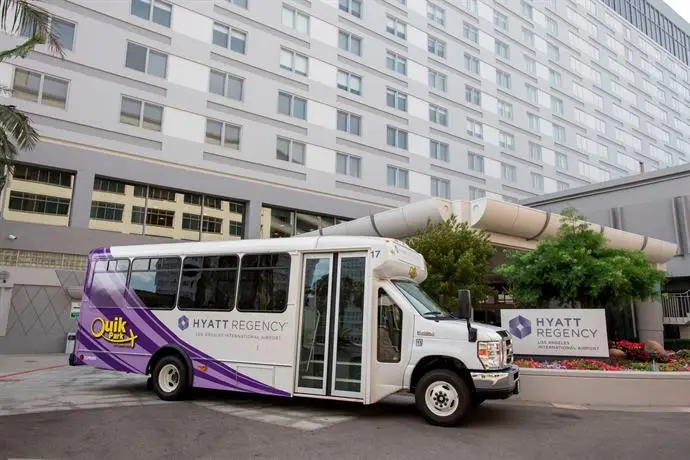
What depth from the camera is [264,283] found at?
9.38 metres

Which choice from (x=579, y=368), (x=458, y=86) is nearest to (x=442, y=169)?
(x=458, y=86)

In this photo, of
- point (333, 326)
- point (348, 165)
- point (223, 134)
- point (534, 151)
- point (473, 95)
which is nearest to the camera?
point (333, 326)

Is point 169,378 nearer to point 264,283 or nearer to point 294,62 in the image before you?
point 264,283

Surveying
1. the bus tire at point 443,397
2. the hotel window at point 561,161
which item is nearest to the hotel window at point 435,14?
the hotel window at point 561,161

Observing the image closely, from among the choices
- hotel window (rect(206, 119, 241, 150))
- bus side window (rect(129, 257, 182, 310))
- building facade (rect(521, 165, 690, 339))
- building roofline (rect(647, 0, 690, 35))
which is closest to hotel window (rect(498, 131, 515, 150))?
building facade (rect(521, 165, 690, 339))

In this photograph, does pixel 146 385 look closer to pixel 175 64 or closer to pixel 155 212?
pixel 155 212

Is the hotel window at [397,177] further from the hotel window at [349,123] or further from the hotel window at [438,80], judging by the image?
the hotel window at [438,80]

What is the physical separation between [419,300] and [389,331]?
82cm

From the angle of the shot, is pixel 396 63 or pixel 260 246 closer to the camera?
pixel 260 246

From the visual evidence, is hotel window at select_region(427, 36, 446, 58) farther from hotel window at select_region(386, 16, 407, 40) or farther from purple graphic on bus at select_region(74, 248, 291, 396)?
purple graphic on bus at select_region(74, 248, 291, 396)

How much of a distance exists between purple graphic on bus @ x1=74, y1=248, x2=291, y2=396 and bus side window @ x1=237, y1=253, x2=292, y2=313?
1.31 metres

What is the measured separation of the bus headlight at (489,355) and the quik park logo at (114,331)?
690cm

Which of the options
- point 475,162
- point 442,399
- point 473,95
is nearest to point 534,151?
point 473,95

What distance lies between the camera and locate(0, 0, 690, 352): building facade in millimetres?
20922
